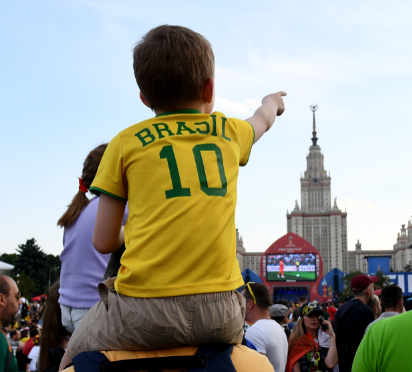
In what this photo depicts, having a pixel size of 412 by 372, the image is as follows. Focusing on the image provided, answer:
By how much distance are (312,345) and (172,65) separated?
177 inches

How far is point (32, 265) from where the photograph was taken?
56406 mm

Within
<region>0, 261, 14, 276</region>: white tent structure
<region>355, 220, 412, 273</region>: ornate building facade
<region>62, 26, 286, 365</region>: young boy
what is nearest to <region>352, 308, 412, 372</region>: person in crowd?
<region>62, 26, 286, 365</region>: young boy

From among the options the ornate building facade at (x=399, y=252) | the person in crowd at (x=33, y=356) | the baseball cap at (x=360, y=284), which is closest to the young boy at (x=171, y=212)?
the baseball cap at (x=360, y=284)

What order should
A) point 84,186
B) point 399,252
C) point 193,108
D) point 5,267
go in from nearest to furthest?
point 193,108
point 84,186
point 5,267
point 399,252

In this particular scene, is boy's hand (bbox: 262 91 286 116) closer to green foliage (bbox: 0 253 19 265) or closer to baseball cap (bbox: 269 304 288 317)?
baseball cap (bbox: 269 304 288 317)

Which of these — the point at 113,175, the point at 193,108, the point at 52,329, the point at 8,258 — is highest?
the point at 193,108

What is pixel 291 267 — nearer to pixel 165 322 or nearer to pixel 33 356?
pixel 33 356

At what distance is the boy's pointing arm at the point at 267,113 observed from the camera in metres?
1.78

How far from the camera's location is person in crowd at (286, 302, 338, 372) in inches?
200

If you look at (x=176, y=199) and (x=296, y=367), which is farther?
(x=296, y=367)

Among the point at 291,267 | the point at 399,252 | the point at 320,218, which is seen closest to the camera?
the point at 291,267

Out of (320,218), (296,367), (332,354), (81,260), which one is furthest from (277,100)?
(320,218)

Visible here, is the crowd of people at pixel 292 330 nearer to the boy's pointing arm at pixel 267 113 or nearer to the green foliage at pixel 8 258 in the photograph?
the boy's pointing arm at pixel 267 113

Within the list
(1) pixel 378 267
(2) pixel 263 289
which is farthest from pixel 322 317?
(1) pixel 378 267
